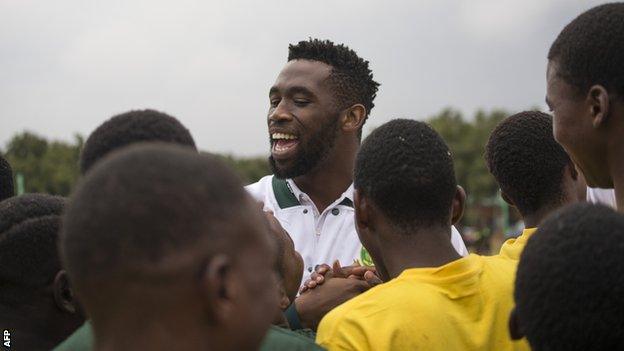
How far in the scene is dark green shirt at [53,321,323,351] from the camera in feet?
7.48

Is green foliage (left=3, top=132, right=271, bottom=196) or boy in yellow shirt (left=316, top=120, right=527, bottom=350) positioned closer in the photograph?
boy in yellow shirt (left=316, top=120, right=527, bottom=350)

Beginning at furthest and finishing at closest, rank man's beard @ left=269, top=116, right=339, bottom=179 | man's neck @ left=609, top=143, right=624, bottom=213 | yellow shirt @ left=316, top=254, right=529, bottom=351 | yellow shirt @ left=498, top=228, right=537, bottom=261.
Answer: man's beard @ left=269, top=116, right=339, bottom=179 → yellow shirt @ left=498, top=228, right=537, bottom=261 → man's neck @ left=609, top=143, right=624, bottom=213 → yellow shirt @ left=316, top=254, right=529, bottom=351

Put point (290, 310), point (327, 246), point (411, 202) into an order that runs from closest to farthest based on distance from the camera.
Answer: point (411, 202) → point (290, 310) → point (327, 246)

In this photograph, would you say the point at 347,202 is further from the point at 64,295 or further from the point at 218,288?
the point at 218,288

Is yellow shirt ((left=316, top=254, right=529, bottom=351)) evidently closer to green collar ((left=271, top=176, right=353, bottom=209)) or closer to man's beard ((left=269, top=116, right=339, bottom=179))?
green collar ((left=271, top=176, right=353, bottom=209))

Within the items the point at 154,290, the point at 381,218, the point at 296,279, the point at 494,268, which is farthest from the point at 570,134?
the point at 154,290

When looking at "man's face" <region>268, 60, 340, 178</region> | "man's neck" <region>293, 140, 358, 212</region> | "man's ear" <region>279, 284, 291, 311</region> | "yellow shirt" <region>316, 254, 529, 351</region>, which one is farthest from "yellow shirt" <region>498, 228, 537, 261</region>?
"man's face" <region>268, 60, 340, 178</region>

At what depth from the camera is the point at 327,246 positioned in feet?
14.1

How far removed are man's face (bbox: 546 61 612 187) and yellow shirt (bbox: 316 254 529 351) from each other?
0.49 metres

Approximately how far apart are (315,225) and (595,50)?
79.0 inches

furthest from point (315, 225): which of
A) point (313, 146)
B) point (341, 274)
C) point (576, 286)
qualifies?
point (576, 286)

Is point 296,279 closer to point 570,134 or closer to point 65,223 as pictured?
point 570,134

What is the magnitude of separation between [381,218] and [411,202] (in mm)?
124

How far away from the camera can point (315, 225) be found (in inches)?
174
